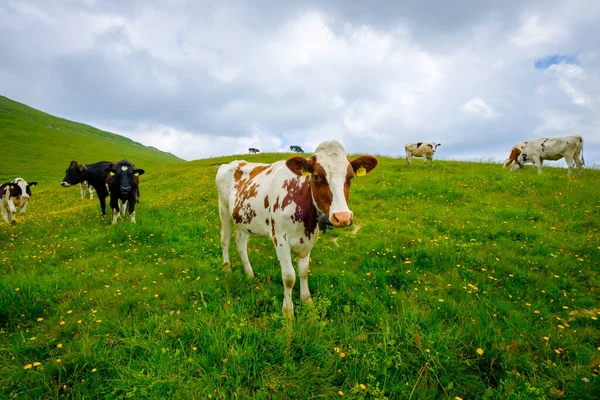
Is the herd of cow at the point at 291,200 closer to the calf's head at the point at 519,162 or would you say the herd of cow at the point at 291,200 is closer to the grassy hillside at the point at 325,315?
the grassy hillside at the point at 325,315

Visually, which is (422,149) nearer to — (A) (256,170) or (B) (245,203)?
(A) (256,170)

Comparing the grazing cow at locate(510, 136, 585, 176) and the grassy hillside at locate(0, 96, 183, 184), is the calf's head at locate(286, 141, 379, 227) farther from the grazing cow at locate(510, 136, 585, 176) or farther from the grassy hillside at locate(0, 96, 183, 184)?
the grassy hillside at locate(0, 96, 183, 184)

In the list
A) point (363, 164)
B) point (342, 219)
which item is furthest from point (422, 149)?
point (342, 219)

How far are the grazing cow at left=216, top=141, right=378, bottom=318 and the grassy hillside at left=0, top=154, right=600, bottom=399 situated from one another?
788 millimetres

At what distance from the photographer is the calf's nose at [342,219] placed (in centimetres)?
326

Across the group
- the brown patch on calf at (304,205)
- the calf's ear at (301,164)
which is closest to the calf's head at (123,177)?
the brown patch on calf at (304,205)

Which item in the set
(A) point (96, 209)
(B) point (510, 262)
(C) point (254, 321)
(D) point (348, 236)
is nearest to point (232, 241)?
(D) point (348, 236)

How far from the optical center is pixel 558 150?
15.7 m

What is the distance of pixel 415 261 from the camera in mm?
5816

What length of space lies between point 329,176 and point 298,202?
2.60 feet

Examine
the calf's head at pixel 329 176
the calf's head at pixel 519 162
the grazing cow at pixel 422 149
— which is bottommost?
the calf's head at pixel 329 176

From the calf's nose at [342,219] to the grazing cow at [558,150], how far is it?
714 inches

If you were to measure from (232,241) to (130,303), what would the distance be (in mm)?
3685

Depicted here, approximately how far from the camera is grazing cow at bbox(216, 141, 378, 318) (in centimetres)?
363
